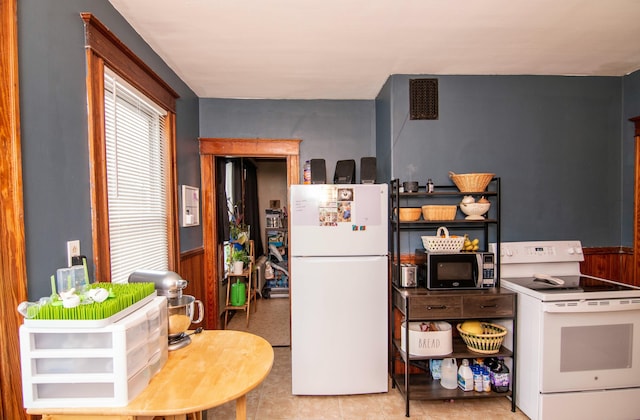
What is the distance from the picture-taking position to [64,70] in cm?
137

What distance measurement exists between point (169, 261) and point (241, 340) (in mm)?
1216

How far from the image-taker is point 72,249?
4.54ft

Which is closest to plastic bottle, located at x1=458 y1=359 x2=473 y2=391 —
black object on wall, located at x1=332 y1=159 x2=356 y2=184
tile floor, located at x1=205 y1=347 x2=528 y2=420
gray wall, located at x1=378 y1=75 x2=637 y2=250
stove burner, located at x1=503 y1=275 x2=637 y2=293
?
tile floor, located at x1=205 y1=347 x2=528 y2=420

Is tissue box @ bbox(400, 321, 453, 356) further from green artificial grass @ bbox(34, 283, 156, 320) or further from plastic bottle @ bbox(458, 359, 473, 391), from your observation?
green artificial grass @ bbox(34, 283, 156, 320)

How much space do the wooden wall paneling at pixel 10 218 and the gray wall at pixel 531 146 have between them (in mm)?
2312

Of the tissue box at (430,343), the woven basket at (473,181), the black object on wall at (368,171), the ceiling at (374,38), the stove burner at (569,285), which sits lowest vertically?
the tissue box at (430,343)

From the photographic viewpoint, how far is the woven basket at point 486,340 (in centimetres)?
228

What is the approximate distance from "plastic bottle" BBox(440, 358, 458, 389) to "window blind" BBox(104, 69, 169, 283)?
225cm

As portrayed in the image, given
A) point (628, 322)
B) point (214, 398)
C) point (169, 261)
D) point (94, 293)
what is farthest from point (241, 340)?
point (628, 322)

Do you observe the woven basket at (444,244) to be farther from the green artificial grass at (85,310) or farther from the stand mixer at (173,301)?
the green artificial grass at (85,310)

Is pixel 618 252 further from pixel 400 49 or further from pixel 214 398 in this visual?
pixel 214 398

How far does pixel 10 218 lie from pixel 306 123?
97.9 inches

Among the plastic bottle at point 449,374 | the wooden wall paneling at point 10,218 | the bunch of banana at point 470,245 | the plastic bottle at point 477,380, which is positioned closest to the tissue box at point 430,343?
the plastic bottle at point 449,374

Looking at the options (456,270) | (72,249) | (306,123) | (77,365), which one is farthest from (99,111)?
(456,270)
